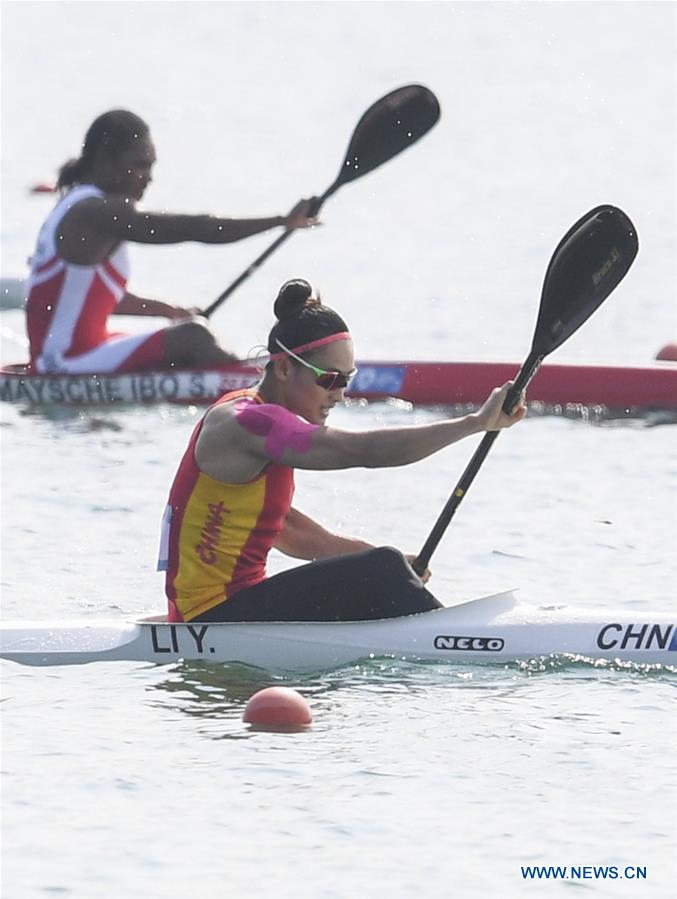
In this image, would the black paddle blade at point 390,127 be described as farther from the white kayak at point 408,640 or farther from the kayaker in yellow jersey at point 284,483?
the white kayak at point 408,640

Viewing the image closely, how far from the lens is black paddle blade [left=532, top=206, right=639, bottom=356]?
6906 mm

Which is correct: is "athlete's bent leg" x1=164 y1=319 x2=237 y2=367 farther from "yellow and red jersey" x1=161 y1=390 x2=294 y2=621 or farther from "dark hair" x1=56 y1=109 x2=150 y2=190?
"yellow and red jersey" x1=161 y1=390 x2=294 y2=621

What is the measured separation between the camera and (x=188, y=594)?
649cm

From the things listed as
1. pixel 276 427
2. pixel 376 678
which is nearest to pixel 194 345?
pixel 376 678

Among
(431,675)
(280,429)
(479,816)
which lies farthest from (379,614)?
(479,816)

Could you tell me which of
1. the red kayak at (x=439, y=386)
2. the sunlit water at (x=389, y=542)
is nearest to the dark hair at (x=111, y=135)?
the red kayak at (x=439, y=386)

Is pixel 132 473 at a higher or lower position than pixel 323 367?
lower

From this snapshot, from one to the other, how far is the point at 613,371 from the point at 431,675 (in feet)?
17.3

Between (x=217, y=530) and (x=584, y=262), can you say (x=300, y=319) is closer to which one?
(x=217, y=530)

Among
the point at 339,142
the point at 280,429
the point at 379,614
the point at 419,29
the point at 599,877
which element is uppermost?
the point at 419,29

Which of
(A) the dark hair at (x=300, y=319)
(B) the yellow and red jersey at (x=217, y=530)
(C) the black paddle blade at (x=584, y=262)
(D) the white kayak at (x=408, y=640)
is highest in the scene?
(C) the black paddle blade at (x=584, y=262)

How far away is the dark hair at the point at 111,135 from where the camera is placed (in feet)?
34.2

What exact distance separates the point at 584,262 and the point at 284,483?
1302 millimetres

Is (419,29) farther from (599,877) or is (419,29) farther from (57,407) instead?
(599,877)
